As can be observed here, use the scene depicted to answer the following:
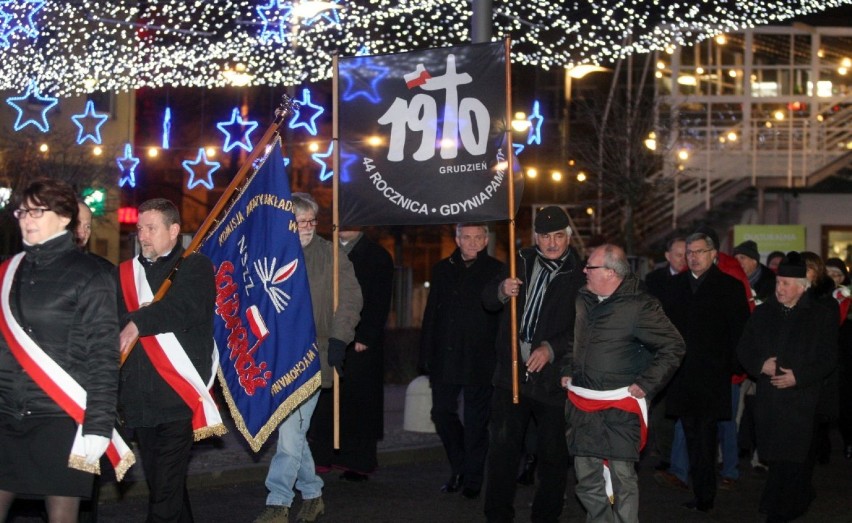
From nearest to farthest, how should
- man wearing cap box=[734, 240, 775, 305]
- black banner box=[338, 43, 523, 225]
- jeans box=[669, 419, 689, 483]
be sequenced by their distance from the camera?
black banner box=[338, 43, 523, 225] < jeans box=[669, 419, 689, 483] < man wearing cap box=[734, 240, 775, 305]

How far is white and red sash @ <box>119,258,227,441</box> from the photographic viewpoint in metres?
6.45

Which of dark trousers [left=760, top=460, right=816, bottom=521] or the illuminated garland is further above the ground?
the illuminated garland

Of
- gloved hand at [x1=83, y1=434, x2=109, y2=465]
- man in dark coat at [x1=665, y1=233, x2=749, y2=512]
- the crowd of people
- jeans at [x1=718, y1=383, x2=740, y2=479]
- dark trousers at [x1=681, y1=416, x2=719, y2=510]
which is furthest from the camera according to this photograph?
jeans at [x1=718, y1=383, x2=740, y2=479]

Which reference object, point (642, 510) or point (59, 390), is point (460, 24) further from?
point (59, 390)

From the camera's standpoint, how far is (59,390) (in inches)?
205

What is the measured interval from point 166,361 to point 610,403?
2.46 meters

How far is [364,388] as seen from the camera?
33.6 feet

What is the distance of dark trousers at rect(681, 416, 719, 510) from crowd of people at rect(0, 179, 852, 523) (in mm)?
17

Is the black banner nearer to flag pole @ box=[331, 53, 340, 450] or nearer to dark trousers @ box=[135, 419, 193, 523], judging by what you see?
flag pole @ box=[331, 53, 340, 450]

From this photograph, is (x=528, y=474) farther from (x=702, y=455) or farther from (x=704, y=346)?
(x=704, y=346)

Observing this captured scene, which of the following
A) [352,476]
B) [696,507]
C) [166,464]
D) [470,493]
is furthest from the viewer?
[352,476]

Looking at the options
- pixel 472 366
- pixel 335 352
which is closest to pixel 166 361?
pixel 335 352

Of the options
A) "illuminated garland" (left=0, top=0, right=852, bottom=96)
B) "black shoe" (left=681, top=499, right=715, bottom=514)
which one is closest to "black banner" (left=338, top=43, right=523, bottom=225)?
"black shoe" (left=681, top=499, right=715, bottom=514)

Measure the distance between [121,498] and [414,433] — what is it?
4.18 m
